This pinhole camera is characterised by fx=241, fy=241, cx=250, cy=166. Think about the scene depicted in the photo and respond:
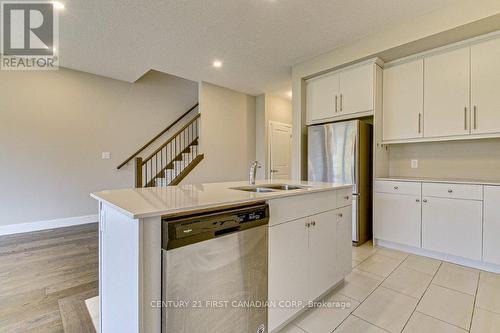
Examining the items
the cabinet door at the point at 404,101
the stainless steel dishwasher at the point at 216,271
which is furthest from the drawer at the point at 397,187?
the stainless steel dishwasher at the point at 216,271

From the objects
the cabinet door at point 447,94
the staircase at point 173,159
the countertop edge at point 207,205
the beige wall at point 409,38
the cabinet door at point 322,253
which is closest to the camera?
the countertop edge at point 207,205

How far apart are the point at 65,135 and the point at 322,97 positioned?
4277 millimetres

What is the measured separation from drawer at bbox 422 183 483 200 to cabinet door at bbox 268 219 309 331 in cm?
196

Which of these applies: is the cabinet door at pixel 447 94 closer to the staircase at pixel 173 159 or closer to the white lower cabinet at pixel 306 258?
the white lower cabinet at pixel 306 258

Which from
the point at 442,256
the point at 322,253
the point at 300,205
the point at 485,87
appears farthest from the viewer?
the point at 442,256

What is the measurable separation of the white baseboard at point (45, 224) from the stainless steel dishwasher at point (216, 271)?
163 inches

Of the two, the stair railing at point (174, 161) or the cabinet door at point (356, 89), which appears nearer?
the cabinet door at point (356, 89)

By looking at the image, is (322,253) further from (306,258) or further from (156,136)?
(156,136)

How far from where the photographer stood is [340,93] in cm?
347

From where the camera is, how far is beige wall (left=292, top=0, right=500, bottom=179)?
2344 mm

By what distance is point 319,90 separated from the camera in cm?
373

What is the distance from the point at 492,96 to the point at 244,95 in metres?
4.11

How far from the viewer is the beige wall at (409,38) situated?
92.3 inches

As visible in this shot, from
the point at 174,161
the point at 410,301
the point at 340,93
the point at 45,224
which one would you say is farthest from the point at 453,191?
the point at 45,224
